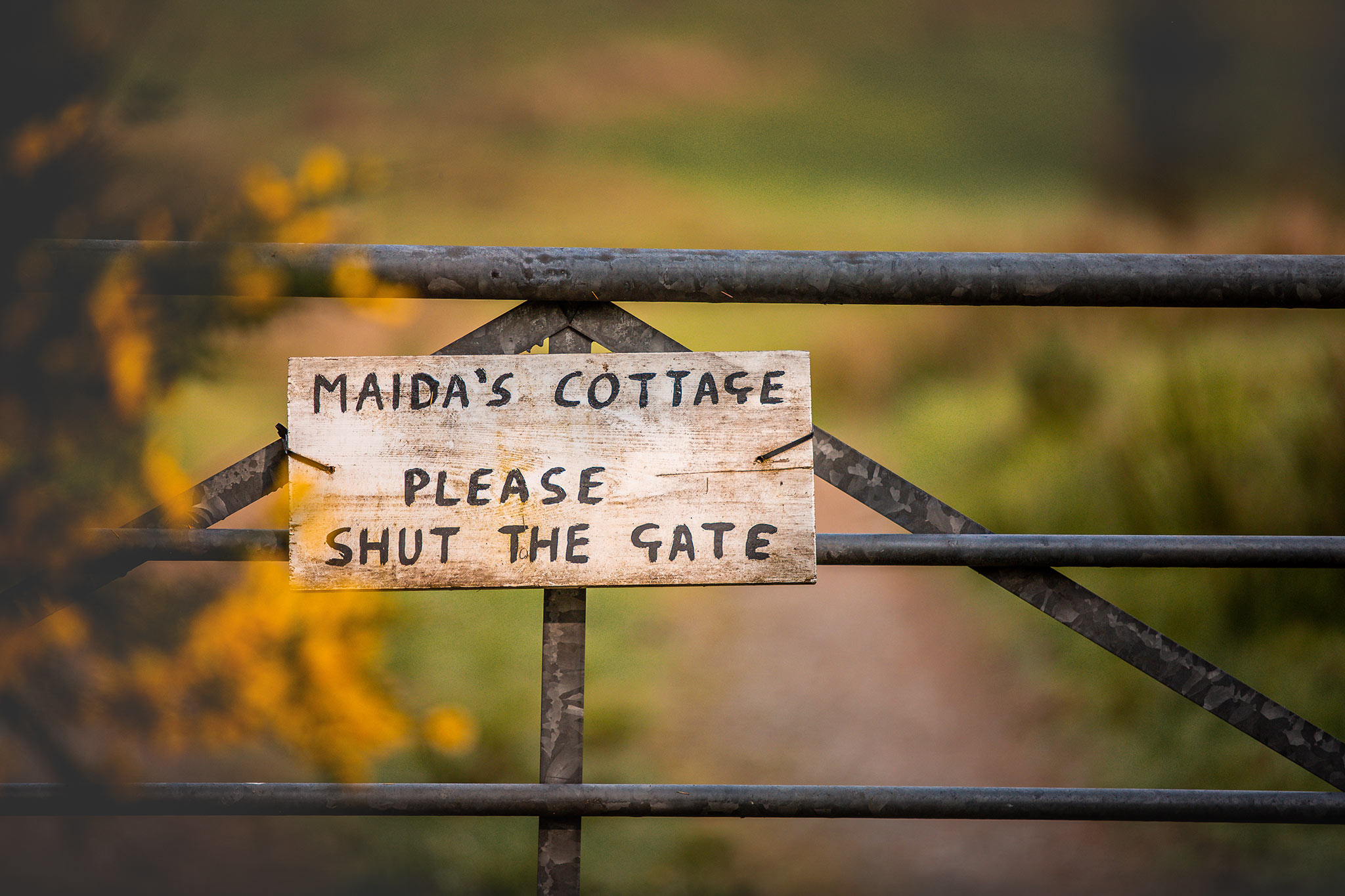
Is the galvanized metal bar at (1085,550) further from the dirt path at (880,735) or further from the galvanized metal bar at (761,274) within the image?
the dirt path at (880,735)

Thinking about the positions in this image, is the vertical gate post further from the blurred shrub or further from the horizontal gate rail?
the horizontal gate rail

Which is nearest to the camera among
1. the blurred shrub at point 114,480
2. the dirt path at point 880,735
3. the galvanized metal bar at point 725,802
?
the blurred shrub at point 114,480

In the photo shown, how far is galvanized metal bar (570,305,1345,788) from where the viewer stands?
31.5 inches

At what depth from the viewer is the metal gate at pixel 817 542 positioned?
0.75 metres

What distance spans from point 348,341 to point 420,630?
0.83 m

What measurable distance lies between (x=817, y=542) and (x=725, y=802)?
0.24 m

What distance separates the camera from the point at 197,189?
786 mm

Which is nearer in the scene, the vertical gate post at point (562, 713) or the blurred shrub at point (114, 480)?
the blurred shrub at point (114, 480)

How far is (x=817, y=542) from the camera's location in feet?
2.49

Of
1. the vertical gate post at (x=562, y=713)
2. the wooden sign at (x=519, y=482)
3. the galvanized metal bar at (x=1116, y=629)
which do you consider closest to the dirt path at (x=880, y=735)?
the galvanized metal bar at (x=1116, y=629)

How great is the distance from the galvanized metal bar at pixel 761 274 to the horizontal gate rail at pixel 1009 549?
203 millimetres

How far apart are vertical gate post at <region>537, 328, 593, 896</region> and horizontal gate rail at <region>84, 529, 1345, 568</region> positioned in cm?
23

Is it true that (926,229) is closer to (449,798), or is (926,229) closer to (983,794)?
(983,794)

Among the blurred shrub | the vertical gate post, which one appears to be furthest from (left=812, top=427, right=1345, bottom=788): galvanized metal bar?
the blurred shrub
